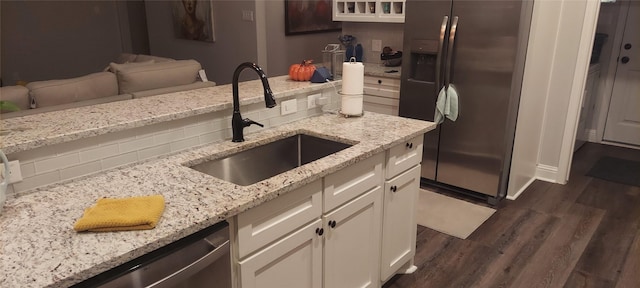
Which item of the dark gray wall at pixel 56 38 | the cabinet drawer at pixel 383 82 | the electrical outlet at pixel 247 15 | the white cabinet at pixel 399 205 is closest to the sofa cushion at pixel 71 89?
the cabinet drawer at pixel 383 82

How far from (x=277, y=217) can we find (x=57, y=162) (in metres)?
0.77

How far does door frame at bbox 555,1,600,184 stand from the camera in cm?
341

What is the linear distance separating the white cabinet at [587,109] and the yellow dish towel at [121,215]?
170 inches

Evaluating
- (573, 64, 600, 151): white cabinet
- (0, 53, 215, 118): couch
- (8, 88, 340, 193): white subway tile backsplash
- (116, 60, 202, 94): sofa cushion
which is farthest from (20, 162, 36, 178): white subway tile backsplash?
(573, 64, 600, 151): white cabinet

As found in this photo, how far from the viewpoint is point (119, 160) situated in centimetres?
166

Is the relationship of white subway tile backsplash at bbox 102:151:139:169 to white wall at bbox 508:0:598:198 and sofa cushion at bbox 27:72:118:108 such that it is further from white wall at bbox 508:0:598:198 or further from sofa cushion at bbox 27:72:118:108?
white wall at bbox 508:0:598:198

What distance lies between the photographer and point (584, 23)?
343 centimetres

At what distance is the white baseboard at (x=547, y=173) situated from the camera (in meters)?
3.89

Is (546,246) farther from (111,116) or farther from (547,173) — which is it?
(111,116)

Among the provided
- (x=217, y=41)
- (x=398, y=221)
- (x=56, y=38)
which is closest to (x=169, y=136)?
(x=398, y=221)

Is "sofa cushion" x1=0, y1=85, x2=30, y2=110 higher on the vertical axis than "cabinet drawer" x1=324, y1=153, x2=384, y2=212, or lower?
higher

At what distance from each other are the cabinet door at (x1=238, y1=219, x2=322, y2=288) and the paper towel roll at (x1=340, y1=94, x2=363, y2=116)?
80 centimetres

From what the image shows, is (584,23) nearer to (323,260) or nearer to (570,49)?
(570,49)

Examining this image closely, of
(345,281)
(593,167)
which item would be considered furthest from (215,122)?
(593,167)
